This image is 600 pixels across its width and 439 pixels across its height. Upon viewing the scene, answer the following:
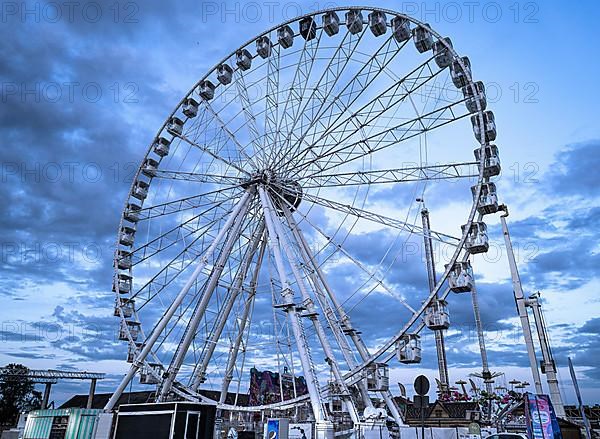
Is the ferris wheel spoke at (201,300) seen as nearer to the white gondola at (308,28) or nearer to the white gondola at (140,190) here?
the white gondola at (140,190)

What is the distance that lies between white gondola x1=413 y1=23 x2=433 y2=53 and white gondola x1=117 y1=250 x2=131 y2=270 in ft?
61.5

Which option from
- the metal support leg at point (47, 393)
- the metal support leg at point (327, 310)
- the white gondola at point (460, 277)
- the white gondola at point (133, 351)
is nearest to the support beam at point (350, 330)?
the metal support leg at point (327, 310)

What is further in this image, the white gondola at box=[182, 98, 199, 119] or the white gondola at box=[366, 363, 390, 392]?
the white gondola at box=[182, 98, 199, 119]

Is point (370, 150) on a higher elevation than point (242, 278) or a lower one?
higher

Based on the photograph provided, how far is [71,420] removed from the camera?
23656 millimetres

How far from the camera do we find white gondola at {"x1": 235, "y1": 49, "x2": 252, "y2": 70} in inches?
1081

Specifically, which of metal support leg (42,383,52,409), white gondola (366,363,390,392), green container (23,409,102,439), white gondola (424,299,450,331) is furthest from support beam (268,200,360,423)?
metal support leg (42,383,52,409)

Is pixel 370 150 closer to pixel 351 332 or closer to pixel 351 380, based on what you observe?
pixel 351 332

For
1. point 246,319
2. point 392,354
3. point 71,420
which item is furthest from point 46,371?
point 392,354

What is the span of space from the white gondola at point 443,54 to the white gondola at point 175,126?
1470cm

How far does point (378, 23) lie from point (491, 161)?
28.8 feet

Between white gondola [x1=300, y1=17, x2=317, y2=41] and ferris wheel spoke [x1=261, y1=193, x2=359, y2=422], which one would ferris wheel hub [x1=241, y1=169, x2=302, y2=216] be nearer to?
ferris wheel spoke [x1=261, y1=193, x2=359, y2=422]

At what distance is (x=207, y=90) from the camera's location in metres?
28.1

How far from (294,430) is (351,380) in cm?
323
